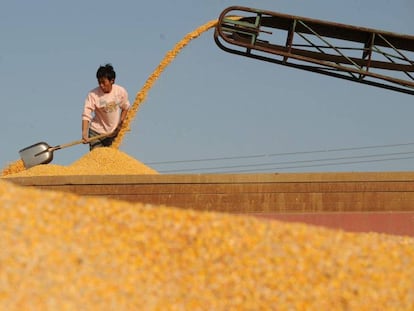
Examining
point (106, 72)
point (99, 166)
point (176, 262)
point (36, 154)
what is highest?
point (106, 72)

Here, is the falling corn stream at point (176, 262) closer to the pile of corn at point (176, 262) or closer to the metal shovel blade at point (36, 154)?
the pile of corn at point (176, 262)

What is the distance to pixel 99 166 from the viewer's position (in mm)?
13156

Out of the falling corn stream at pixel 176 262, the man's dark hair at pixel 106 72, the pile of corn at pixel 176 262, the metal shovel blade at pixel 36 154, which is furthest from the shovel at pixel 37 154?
the pile of corn at pixel 176 262

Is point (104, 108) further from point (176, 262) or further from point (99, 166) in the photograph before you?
point (176, 262)

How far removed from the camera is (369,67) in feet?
43.7

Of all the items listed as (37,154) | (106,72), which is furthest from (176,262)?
(37,154)

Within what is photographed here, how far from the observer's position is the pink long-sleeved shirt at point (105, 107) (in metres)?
13.4

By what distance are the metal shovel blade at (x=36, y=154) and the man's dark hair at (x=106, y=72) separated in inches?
64.7

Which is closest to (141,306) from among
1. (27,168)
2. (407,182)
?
(407,182)

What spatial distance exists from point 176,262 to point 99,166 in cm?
647

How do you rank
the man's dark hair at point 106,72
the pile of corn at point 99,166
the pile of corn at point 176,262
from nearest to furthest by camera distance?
the pile of corn at point 176,262 → the pile of corn at point 99,166 → the man's dark hair at point 106,72

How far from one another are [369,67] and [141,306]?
26.1 feet

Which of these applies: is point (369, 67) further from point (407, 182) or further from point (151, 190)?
point (151, 190)

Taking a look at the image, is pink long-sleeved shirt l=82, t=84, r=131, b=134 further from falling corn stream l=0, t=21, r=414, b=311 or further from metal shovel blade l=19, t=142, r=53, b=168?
falling corn stream l=0, t=21, r=414, b=311
